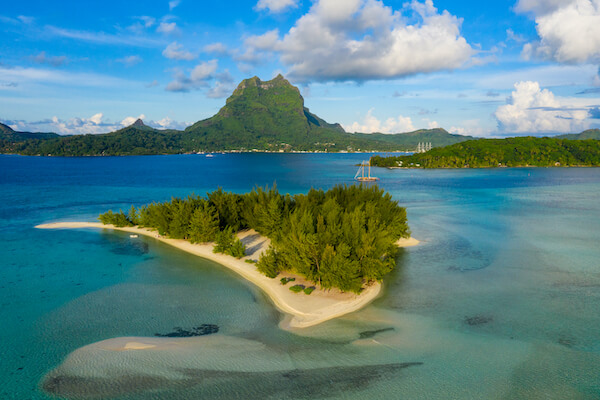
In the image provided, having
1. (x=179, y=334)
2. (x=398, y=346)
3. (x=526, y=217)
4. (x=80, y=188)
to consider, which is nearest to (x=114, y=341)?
(x=179, y=334)

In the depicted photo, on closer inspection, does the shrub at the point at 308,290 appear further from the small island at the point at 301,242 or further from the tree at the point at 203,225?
the tree at the point at 203,225

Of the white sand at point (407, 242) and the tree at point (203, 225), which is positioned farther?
the white sand at point (407, 242)

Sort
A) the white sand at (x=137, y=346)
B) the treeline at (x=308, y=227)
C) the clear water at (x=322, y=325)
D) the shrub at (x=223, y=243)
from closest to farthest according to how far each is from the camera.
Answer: the clear water at (x=322, y=325)
the white sand at (x=137, y=346)
the treeline at (x=308, y=227)
the shrub at (x=223, y=243)

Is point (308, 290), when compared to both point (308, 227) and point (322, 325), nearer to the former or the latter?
point (322, 325)

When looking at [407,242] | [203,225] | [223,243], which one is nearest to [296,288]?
[223,243]

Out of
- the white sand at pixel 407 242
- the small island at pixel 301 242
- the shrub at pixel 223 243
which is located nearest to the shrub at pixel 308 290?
the small island at pixel 301 242

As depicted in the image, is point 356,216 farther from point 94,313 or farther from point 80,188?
point 80,188

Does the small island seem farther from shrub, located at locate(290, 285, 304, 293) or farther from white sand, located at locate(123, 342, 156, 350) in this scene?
white sand, located at locate(123, 342, 156, 350)
